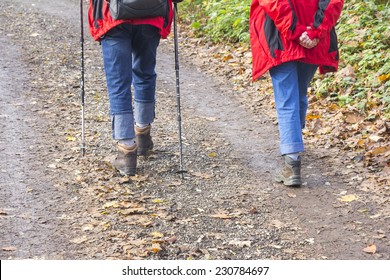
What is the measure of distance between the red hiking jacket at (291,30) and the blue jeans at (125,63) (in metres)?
0.96

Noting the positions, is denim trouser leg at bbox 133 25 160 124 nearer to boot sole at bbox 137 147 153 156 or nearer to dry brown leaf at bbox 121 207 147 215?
boot sole at bbox 137 147 153 156

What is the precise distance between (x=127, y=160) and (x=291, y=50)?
178 cm

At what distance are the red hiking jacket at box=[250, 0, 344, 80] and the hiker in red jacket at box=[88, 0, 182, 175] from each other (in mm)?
863

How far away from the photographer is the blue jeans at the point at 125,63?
243 inches

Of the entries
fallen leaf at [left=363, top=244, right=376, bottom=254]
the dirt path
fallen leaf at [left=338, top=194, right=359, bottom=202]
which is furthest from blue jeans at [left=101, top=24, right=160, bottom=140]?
fallen leaf at [left=363, top=244, right=376, bottom=254]

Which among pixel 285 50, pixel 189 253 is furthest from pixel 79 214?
pixel 285 50

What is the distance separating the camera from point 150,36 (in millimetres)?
6324

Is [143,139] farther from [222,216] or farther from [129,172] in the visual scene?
[222,216]

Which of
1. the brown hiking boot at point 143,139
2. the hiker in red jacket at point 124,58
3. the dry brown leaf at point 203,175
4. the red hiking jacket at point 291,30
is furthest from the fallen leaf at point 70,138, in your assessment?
the red hiking jacket at point 291,30

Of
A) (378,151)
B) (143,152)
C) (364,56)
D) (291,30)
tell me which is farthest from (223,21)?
(291,30)

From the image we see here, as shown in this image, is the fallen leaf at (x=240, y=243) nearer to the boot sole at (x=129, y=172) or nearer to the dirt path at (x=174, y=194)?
the dirt path at (x=174, y=194)

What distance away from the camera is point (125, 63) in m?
6.21

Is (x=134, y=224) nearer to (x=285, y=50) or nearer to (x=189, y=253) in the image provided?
(x=189, y=253)

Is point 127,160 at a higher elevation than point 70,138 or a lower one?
higher
